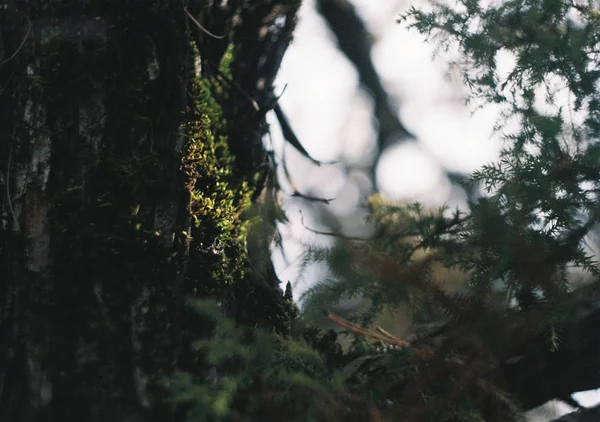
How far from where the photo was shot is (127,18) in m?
1.65

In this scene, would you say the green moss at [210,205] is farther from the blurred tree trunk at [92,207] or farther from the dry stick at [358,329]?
the dry stick at [358,329]

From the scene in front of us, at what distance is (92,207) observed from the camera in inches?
61.9

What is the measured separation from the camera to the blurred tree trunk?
1.53 metres

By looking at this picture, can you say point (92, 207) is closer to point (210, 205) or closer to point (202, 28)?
point (210, 205)

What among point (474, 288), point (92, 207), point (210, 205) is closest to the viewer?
point (474, 288)

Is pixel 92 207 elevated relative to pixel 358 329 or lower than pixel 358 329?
elevated

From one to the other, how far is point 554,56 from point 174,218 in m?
1.09

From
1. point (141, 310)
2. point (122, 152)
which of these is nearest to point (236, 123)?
point (122, 152)

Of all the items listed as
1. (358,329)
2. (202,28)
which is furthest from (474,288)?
(202,28)

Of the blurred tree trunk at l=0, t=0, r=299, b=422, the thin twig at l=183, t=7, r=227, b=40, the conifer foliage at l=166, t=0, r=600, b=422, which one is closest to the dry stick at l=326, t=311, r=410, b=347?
the conifer foliage at l=166, t=0, r=600, b=422

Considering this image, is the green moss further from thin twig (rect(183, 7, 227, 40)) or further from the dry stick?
the dry stick

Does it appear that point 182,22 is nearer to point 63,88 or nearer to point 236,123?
point 63,88

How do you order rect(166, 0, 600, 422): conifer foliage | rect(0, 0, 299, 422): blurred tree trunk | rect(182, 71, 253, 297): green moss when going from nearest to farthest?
rect(166, 0, 600, 422): conifer foliage, rect(0, 0, 299, 422): blurred tree trunk, rect(182, 71, 253, 297): green moss

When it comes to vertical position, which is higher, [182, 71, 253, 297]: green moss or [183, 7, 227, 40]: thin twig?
[183, 7, 227, 40]: thin twig
